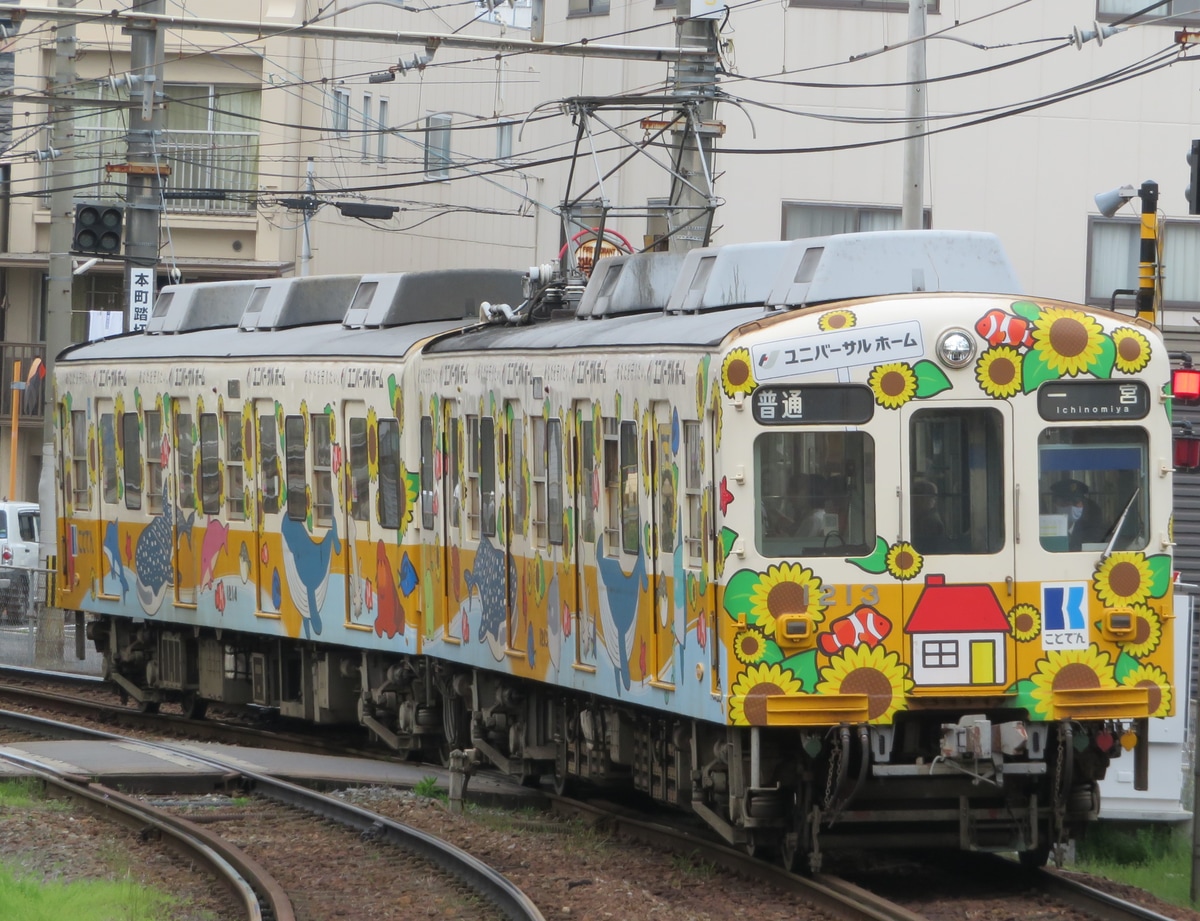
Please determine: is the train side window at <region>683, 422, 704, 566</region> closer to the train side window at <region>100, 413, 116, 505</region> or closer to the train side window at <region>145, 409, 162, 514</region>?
the train side window at <region>145, 409, 162, 514</region>

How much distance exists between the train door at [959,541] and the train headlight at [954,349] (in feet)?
0.65

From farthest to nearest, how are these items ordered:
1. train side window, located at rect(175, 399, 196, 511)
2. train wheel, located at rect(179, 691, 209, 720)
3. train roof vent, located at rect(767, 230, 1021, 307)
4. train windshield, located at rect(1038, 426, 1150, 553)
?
train wheel, located at rect(179, 691, 209, 720), train side window, located at rect(175, 399, 196, 511), train roof vent, located at rect(767, 230, 1021, 307), train windshield, located at rect(1038, 426, 1150, 553)

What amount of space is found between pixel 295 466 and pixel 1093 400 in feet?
25.1

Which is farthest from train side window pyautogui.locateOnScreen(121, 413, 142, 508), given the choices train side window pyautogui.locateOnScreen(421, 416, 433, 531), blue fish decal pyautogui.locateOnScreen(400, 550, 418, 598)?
train side window pyautogui.locateOnScreen(421, 416, 433, 531)

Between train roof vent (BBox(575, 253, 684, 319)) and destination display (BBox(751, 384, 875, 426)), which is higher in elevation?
train roof vent (BBox(575, 253, 684, 319))

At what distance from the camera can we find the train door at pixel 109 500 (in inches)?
758

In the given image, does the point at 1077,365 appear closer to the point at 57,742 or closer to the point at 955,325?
the point at 955,325

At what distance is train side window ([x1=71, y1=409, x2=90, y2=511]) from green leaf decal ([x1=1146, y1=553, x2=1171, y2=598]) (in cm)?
1164

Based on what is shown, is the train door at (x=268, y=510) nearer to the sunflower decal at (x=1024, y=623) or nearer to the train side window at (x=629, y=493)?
the train side window at (x=629, y=493)

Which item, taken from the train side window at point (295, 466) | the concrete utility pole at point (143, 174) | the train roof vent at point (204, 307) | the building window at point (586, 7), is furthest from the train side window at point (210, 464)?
the building window at point (586, 7)

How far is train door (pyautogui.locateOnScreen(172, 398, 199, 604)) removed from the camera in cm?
1802

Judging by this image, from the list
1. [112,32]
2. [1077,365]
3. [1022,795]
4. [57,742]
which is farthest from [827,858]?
[112,32]

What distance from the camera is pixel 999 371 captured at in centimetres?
1027

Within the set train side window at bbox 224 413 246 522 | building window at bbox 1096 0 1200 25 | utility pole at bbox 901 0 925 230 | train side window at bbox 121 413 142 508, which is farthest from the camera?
building window at bbox 1096 0 1200 25
